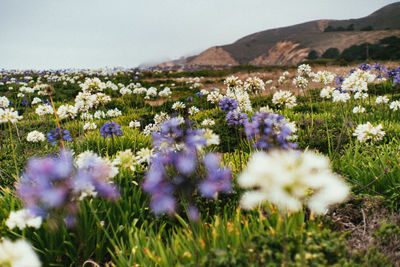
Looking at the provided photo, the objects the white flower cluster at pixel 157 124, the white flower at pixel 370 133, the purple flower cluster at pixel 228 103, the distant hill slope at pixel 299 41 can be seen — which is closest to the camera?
the white flower at pixel 370 133

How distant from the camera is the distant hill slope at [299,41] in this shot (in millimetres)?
88769

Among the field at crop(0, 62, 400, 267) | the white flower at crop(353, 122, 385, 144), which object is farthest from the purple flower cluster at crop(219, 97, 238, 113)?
the white flower at crop(353, 122, 385, 144)

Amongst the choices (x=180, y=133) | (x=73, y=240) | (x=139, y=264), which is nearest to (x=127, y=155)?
(x=180, y=133)

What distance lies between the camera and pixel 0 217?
2.65 metres

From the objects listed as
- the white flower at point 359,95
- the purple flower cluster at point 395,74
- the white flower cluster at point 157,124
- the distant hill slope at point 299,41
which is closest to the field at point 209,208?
the white flower cluster at point 157,124

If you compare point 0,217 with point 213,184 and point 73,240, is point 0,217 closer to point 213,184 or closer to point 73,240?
point 73,240

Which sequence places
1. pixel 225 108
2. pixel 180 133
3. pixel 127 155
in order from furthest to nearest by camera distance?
pixel 225 108
pixel 127 155
pixel 180 133

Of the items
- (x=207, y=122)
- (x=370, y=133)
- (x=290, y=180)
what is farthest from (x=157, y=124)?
(x=290, y=180)

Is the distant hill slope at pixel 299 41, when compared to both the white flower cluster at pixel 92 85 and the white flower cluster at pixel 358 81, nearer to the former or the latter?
the white flower cluster at pixel 92 85

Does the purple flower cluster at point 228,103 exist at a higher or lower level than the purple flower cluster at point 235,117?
higher

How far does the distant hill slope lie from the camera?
8877 centimetres

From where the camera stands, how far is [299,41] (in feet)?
354

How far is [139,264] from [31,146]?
575cm

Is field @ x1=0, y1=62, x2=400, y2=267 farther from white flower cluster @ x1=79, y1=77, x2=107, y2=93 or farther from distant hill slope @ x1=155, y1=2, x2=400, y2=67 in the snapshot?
distant hill slope @ x1=155, y1=2, x2=400, y2=67
